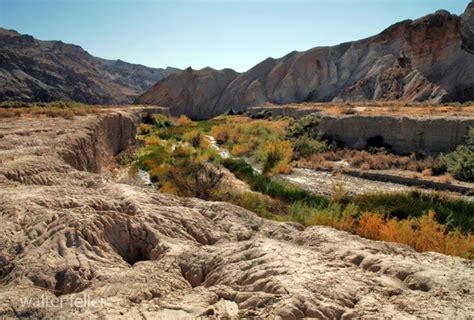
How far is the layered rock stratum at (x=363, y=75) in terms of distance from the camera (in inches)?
1438

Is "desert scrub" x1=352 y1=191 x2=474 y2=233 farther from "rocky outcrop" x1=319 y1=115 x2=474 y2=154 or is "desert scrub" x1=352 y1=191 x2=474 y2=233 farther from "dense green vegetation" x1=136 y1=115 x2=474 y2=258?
"rocky outcrop" x1=319 y1=115 x2=474 y2=154

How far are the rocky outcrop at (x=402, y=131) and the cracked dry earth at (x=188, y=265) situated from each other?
50.1ft

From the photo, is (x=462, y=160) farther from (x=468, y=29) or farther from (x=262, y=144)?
(x=468, y=29)

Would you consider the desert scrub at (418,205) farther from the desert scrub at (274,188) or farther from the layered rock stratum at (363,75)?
the layered rock stratum at (363,75)

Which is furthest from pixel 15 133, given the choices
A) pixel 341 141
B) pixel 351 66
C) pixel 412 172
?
pixel 351 66

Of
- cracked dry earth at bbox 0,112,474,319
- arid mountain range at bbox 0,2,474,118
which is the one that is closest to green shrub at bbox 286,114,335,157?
arid mountain range at bbox 0,2,474,118

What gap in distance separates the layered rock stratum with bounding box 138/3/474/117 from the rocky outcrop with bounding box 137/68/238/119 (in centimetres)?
20

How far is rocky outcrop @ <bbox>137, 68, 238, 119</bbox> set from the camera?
71.4m

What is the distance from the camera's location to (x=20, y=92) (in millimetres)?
60219

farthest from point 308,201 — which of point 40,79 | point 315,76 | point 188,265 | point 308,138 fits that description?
point 40,79

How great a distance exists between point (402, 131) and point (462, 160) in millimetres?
4813

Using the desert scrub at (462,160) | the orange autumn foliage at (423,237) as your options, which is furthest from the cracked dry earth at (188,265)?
the desert scrub at (462,160)

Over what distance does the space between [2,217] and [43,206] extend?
21.4 inches

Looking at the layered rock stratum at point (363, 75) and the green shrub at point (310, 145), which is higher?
the layered rock stratum at point (363, 75)
